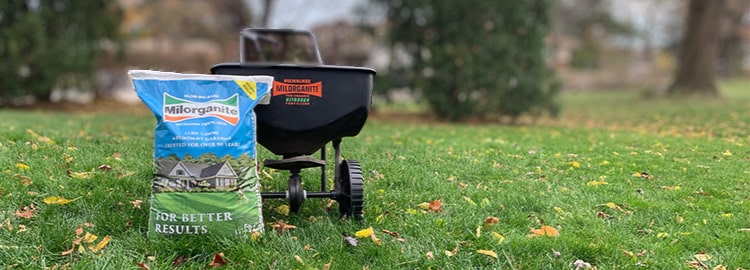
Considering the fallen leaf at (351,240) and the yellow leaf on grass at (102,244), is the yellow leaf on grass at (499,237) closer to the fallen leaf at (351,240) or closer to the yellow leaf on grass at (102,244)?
the fallen leaf at (351,240)

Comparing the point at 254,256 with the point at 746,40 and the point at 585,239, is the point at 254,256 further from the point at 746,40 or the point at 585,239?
the point at 746,40

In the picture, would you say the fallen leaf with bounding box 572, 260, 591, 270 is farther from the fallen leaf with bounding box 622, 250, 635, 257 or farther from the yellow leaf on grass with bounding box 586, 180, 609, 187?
the yellow leaf on grass with bounding box 586, 180, 609, 187

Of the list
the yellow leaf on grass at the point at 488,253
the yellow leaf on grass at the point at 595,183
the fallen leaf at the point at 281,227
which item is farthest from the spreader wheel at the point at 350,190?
the yellow leaf on grass at the point at 595,183

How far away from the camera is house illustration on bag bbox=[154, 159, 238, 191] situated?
3.13 m

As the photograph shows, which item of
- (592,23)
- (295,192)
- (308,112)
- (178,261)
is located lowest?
(178,261)

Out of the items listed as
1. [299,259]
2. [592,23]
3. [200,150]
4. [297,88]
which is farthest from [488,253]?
[592,23]

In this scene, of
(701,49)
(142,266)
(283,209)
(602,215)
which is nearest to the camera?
(142,266)

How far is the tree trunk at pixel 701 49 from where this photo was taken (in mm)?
15125

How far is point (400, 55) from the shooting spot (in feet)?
36.6

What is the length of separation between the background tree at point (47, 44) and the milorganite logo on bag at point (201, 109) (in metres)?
9.79

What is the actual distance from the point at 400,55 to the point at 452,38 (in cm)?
105

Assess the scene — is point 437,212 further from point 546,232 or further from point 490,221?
point 546,232

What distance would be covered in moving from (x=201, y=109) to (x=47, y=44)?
1036 centimetres

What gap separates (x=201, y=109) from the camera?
→ 318 centimetres
